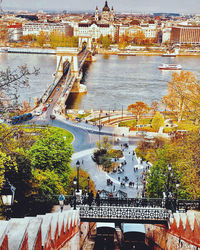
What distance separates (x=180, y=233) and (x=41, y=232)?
380cm

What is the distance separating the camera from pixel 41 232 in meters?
6.00

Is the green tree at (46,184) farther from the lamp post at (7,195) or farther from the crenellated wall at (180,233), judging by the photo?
the crenellated wall at (180,233)

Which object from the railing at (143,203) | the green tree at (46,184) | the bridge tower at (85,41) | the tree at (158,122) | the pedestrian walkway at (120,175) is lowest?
the pedestrian walkway at (120,175)

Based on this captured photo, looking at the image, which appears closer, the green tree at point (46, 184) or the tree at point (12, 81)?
the tree at point (12, 81)

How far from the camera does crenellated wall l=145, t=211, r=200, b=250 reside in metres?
7.52

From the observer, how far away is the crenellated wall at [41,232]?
477cm

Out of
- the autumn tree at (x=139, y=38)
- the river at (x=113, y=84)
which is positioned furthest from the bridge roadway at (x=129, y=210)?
the autumn tree at (x=139, y=38)

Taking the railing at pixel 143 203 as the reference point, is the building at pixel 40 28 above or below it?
above

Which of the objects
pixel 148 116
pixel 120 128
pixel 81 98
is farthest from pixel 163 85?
pixel 120 128

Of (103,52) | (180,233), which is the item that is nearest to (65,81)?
(180,233)

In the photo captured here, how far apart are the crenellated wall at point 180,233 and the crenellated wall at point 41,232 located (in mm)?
2429

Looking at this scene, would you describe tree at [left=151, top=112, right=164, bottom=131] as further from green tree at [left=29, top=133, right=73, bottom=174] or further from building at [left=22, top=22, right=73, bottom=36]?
building at [left=22, top=22, right=73, bottom=36]

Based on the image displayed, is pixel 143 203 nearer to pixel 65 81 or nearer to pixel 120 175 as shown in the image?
pixel 120 175

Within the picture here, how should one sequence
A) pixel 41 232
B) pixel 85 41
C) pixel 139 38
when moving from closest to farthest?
pixel 41 232 → pixel 85 41 → pixel 139 38
